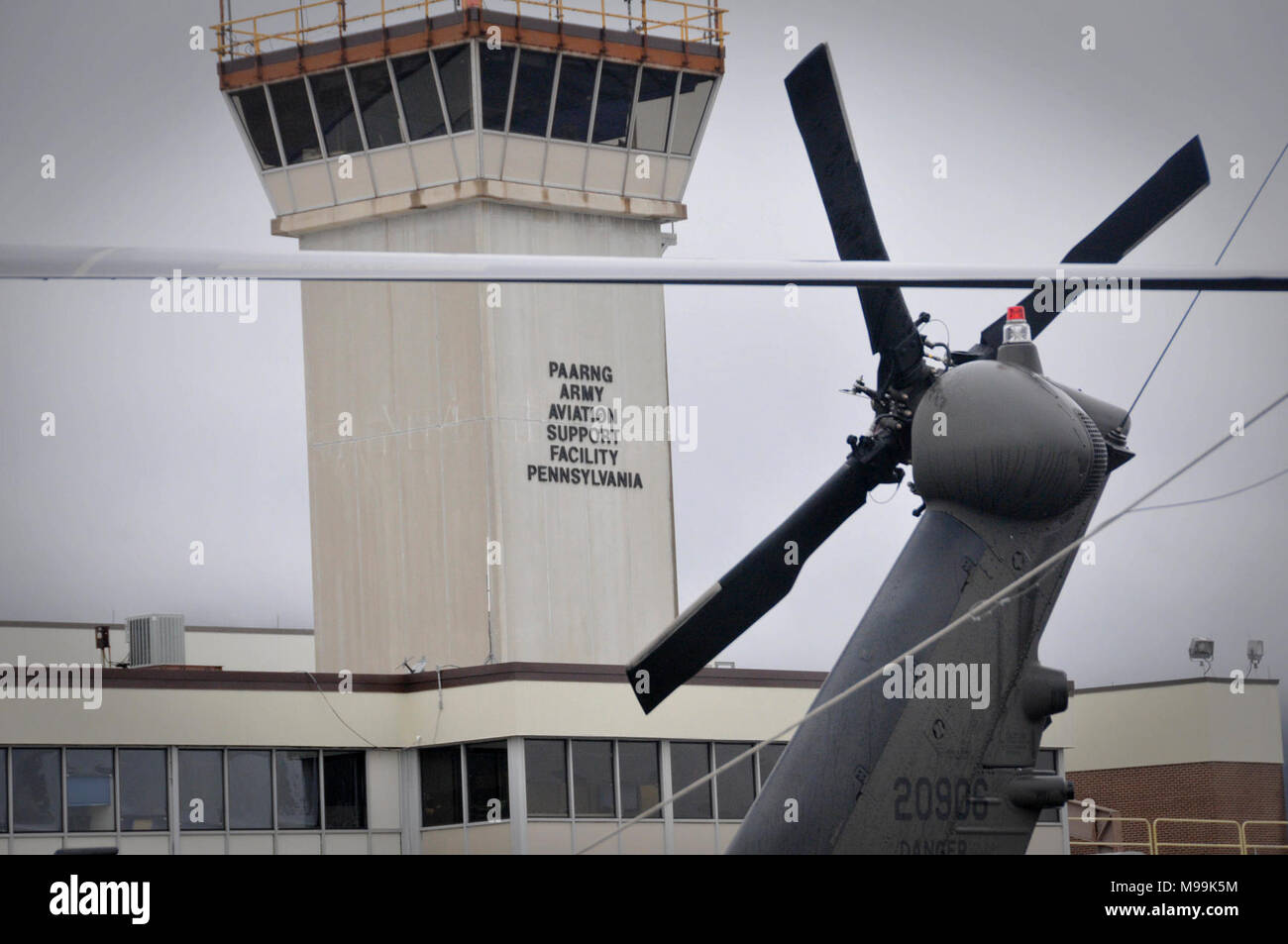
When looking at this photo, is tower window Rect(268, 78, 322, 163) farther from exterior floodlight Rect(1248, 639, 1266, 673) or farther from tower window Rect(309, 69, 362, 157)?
exterior floodlight Rect(1248, 639, 1266, 673)

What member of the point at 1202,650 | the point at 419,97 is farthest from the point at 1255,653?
the point at 419,97

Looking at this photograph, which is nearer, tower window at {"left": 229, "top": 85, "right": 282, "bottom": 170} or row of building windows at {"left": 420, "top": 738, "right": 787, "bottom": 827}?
row of building windows at {"left": 420, "top": 738, "right": 787, "bottom": 827}

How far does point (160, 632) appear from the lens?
3650 centimetres

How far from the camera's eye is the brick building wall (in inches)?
1636

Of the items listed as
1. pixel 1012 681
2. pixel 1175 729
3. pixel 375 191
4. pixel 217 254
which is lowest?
pixel 1175 729

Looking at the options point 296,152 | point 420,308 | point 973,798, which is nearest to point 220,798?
point 420,308

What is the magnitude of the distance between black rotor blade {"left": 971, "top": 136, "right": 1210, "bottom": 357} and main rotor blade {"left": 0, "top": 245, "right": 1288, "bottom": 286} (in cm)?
344

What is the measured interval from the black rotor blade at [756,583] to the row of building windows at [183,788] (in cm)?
1740

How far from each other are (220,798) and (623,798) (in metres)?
7.83

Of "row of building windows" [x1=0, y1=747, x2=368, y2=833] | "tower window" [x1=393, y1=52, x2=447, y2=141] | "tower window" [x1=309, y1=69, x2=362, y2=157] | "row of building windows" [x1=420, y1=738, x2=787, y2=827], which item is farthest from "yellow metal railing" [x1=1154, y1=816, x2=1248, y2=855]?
A: "tower window" [x1=309, y1=69, x2=362, y2=157]

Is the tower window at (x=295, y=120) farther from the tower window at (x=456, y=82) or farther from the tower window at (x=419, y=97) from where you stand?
the tower window at (x=456, y=82)
